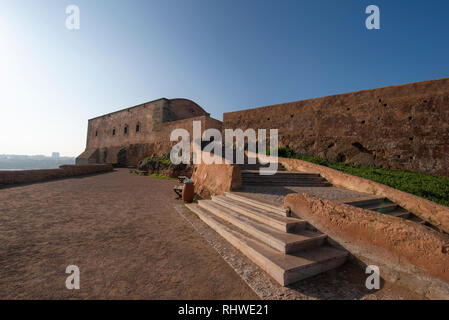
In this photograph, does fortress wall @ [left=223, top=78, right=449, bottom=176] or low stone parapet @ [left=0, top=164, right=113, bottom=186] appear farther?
low stone parapet @ [left=0, top=164, right=113, bottom=186]

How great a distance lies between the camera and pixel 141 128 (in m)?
21.5

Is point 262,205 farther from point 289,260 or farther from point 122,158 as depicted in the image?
point 122,158

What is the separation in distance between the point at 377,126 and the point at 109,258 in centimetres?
1255

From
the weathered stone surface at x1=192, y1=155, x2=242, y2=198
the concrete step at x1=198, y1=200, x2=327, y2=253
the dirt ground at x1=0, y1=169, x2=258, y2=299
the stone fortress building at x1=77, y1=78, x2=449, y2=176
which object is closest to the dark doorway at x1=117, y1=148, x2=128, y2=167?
the stone fortress building at x1=77, y1=78, x2=449, y2=176

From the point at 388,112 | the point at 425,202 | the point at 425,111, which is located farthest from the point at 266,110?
the point at 425,202

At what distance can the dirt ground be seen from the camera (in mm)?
1955

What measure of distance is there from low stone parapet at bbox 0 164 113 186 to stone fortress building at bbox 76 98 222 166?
20.6 feet

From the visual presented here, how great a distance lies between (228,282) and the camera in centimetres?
217

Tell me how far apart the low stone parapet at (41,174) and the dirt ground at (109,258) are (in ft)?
21.9

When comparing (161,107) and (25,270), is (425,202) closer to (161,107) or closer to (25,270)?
(25,270)

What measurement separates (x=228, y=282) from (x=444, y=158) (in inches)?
432

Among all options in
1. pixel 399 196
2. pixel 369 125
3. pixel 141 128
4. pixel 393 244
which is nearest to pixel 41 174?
pixel 141 128

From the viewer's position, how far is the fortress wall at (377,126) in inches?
307

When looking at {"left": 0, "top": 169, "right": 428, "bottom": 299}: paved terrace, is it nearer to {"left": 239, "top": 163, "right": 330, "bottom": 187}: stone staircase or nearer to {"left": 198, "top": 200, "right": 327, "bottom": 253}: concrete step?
{"left": 198, "top": 200, "right": 327, "bottom": 253}: concrete step
